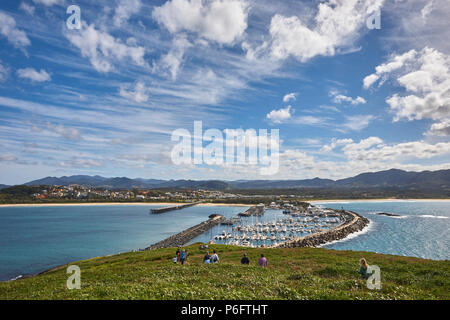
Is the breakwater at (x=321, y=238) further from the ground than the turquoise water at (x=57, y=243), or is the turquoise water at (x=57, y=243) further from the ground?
the breakwater at (x=321, y=238)

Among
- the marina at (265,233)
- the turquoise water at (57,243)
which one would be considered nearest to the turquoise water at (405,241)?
the marina at (265,233)

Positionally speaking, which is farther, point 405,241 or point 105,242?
point 105,242

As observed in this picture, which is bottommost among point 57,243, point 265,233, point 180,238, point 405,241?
point 265,233

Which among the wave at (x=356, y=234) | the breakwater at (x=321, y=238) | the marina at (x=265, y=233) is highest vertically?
the breakwater at (x=321, y=238)

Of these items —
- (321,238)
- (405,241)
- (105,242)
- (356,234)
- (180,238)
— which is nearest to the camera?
(405,241)

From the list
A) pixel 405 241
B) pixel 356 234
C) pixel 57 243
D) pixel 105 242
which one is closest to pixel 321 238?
pixel 356 234

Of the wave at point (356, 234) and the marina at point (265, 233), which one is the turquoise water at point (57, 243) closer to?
the marina at point (265, 233)

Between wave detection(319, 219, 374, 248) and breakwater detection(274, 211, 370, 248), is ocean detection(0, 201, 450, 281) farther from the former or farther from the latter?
breakwater detection(274, 211, 370, 248)

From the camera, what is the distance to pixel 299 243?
82500mm

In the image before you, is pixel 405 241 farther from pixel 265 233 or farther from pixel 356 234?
pixel 265 233

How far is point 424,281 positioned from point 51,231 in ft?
473

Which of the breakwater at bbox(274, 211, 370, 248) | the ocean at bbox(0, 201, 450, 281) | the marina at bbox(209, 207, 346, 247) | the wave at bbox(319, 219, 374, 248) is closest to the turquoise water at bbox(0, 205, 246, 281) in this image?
the ocean at bbox(0, 201, 450, 281)
